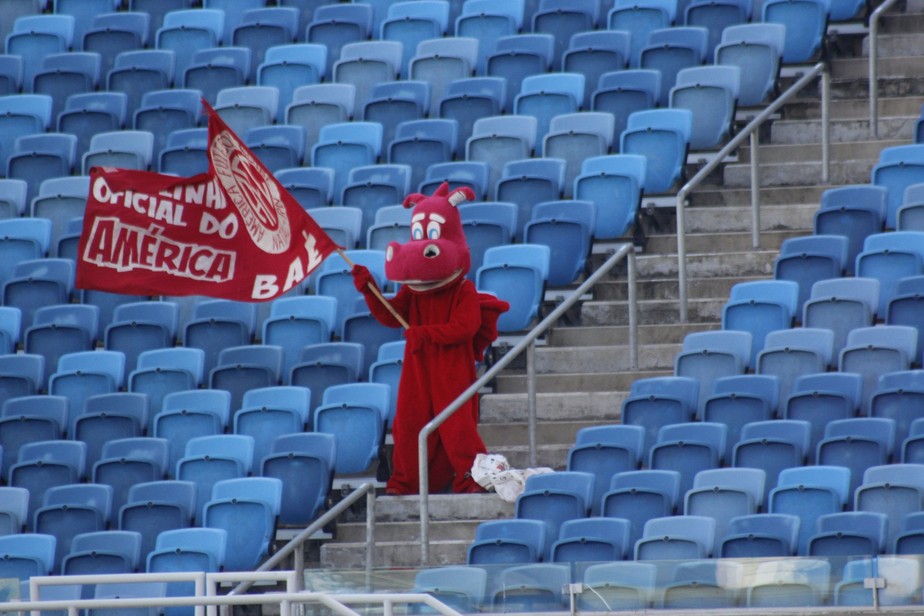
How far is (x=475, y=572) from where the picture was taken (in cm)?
958

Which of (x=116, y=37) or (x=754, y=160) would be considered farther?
(x=116, y=37)

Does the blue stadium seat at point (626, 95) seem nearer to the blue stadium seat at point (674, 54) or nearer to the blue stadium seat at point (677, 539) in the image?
the blue stadium seat at point (674, 54)

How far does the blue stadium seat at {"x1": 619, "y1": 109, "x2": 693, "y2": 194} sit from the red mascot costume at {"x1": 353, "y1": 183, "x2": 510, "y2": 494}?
7.79 ft

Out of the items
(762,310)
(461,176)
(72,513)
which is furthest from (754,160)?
(72,513)

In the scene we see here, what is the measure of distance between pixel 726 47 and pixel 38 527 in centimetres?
627

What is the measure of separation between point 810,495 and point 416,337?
8.46ft

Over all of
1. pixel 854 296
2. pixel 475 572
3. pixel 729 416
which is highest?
pixel 854 296

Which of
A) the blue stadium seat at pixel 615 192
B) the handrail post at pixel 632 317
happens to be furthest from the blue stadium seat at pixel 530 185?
the handrail post at pixel 632 317

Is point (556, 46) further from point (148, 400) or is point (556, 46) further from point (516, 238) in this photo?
point (148, 400)

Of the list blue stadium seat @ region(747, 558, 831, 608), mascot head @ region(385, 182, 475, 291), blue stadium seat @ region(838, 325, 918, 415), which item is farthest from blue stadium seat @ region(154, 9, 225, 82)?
blue stadium seat @ region(747, 558, 831, 608)

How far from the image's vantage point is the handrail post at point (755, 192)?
13289 millimetres

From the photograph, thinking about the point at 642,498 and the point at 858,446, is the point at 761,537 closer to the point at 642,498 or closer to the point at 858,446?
the point at 642,498

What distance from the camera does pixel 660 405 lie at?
11.6m

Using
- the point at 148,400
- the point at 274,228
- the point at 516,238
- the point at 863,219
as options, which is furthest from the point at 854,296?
the point at 148,400
